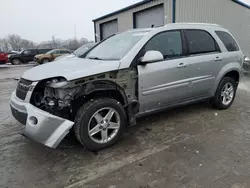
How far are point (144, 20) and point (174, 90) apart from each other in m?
11.0

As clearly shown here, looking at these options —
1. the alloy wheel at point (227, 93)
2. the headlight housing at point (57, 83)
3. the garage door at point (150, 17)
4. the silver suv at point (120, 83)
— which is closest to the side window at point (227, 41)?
the silver suv at point (120, 83)

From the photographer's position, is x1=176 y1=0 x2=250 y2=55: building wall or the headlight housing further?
x1=176 y1=0 x2=250 y2=55: building wall

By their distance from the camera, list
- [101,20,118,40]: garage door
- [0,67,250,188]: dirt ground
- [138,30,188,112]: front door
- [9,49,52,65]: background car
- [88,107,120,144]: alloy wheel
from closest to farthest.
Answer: [0,67,250,188]: dirt ground, [88,107,120,144]: alloy wheel, [138,30,188,112]: front door, [101,20,118,40]: garage door, [9,49,52,65]: background car

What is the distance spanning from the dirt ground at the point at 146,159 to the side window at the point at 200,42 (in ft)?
4.59

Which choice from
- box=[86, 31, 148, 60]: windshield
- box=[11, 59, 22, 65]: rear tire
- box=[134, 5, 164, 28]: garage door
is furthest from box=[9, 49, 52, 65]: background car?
box=[86, 31, 148, 60]: windshield

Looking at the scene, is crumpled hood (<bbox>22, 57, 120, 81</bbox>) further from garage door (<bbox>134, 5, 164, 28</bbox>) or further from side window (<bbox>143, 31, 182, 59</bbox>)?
garage door (<bbox>134, 5, 164, 28</bbox>)

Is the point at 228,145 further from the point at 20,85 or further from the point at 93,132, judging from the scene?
the point at 20,85

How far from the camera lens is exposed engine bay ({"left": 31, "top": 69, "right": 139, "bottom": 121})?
2.81m

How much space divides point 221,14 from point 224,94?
10.6 meters

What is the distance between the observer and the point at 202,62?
4.07m

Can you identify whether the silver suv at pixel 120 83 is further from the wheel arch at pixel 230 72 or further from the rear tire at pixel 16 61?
the rear tire at pixel 16 61

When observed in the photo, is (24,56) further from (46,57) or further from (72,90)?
(72,90)

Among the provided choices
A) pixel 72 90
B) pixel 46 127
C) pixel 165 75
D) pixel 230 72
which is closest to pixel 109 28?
pixel 230 72

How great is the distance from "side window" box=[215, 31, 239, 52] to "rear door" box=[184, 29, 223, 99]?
28 cm
